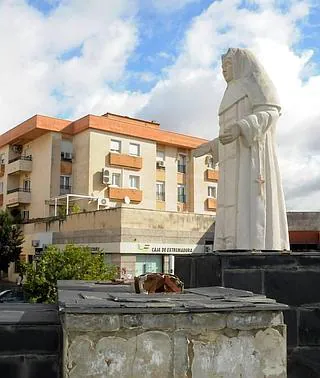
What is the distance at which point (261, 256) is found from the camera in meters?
5.18

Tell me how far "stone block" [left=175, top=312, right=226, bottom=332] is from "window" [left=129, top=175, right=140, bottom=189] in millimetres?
35446

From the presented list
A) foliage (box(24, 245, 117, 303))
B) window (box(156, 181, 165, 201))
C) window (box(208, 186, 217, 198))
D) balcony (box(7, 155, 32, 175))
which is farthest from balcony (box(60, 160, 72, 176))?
foliage (box(24, 245, 117, 303))

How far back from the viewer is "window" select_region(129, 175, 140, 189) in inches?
1507

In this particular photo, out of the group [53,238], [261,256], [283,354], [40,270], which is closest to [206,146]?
[261,256]

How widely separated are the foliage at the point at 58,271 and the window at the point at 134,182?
62.2 ft

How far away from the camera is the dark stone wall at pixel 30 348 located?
10.2ft

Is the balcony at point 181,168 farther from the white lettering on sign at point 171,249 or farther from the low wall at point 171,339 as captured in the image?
the low wall at point 171,339

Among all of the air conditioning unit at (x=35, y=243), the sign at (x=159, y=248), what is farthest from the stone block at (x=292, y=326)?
the air conditioning unit at (x=35, y=243)

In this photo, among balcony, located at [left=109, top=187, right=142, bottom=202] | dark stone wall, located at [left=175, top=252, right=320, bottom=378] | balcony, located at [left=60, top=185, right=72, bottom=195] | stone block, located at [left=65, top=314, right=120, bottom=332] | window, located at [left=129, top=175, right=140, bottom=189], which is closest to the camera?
stone block, located at [left=65, top=314, right=120, bottom=332]

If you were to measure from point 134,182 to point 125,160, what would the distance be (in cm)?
192

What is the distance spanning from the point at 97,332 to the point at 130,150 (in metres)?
35.6

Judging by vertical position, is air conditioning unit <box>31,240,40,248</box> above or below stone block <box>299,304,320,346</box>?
above

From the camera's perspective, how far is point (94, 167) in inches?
1430

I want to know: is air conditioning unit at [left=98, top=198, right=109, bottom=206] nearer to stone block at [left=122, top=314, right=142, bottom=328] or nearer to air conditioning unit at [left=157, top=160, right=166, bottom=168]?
air conditioning unit at [left=157, top=160, right=166, bottom=168]
